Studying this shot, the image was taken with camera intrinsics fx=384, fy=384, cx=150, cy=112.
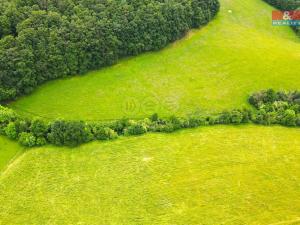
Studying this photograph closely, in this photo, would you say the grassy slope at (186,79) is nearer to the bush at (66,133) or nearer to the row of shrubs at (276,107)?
the row of shrubs at (276,107)

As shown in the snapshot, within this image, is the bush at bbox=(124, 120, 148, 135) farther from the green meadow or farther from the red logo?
the red logo

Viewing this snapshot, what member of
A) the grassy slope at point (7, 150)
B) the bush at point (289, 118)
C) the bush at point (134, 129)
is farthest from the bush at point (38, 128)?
the bush at point (289, 118)

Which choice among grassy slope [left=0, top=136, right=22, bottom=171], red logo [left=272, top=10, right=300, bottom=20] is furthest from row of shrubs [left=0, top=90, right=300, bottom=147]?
red logo [left=272, top=10, right=300, bottom=20]

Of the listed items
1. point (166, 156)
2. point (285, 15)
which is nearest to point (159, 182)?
point (166, 156)

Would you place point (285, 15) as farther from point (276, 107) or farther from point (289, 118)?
point (289, 118)

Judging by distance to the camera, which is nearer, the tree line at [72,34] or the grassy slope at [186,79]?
the tree line at [72,34]
